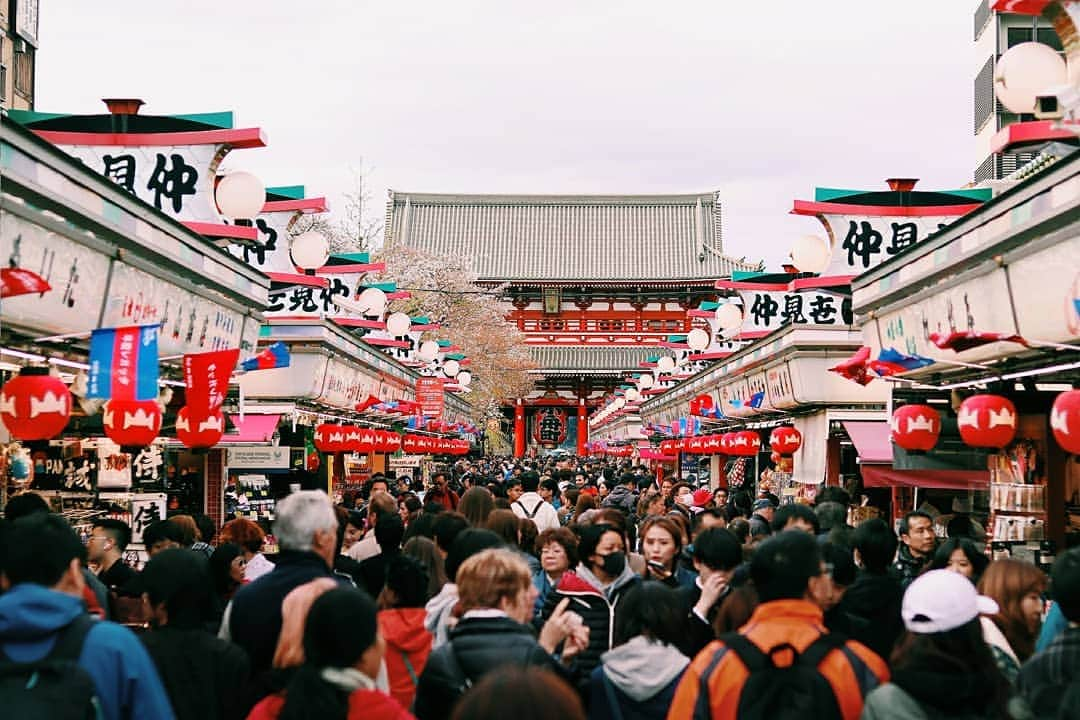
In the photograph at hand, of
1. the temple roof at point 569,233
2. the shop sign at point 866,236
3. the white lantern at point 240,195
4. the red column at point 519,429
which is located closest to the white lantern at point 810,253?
the shop sign at point 866,236

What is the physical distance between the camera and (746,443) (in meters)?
24.4

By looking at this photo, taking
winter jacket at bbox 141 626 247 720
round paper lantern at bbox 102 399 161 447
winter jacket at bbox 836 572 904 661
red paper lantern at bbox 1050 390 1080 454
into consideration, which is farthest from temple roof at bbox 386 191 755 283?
winter jacket at bbox 141 626 247 720

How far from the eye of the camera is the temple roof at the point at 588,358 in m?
69.6

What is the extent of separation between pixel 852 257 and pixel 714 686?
48.3ft

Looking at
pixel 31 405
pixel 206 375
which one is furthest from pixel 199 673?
pixel 206 375

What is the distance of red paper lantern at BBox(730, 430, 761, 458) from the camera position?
958 inches

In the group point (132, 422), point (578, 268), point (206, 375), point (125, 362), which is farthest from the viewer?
point (578, 268)

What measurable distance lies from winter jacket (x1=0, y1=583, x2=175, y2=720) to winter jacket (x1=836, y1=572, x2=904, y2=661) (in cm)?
399

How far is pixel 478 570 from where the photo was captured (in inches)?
219

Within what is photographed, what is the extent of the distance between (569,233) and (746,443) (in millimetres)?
52772

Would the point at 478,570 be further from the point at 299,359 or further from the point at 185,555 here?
the point at 299,359

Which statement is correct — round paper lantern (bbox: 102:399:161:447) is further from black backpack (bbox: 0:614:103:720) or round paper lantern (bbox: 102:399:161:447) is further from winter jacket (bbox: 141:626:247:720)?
black backpack (bbox: 0:614:103:720)

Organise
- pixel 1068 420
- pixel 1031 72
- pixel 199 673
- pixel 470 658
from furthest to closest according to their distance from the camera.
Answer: pixel 1031 72
pixel 1068 420
pixel 470 658
pixel 199 673

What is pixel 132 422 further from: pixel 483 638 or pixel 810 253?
pixel 810 253
